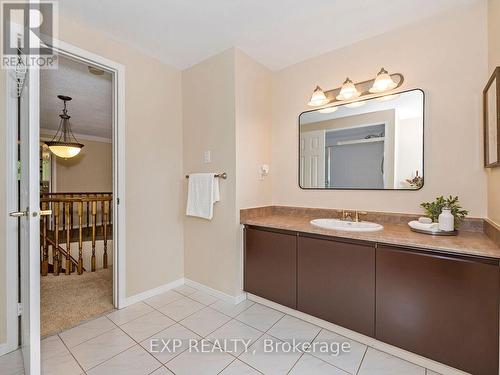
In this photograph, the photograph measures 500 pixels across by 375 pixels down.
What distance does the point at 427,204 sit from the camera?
1.74 meters

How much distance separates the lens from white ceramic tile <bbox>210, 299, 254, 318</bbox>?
2076mm

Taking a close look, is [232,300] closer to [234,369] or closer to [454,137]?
[234,369]

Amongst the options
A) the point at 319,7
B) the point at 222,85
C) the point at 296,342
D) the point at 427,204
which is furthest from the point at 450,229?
the point at 222,85

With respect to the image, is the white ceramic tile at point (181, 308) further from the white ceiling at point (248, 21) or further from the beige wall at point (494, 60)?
the white ceiling at point (248, 21)

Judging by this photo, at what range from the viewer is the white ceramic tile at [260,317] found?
1896 mm

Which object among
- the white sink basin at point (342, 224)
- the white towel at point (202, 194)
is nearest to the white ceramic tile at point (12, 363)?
the white towel at point (202, 194)

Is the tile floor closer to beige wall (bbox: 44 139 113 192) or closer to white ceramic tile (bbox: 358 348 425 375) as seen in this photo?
white ceramic tile (bbox: 358 348 425 375)

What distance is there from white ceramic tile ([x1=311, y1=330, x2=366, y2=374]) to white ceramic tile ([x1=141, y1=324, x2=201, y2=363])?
33.3 inches

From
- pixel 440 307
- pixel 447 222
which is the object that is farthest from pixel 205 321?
pixel 447 222

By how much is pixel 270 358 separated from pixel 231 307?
2.30 feet

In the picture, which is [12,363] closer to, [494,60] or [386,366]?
[386,366]

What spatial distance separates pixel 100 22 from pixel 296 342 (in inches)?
110

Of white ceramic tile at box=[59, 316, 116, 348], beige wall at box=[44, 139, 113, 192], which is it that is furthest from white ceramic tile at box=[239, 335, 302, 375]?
beige wall at box=[44, 139, 113, 192]

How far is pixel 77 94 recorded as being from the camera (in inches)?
127
